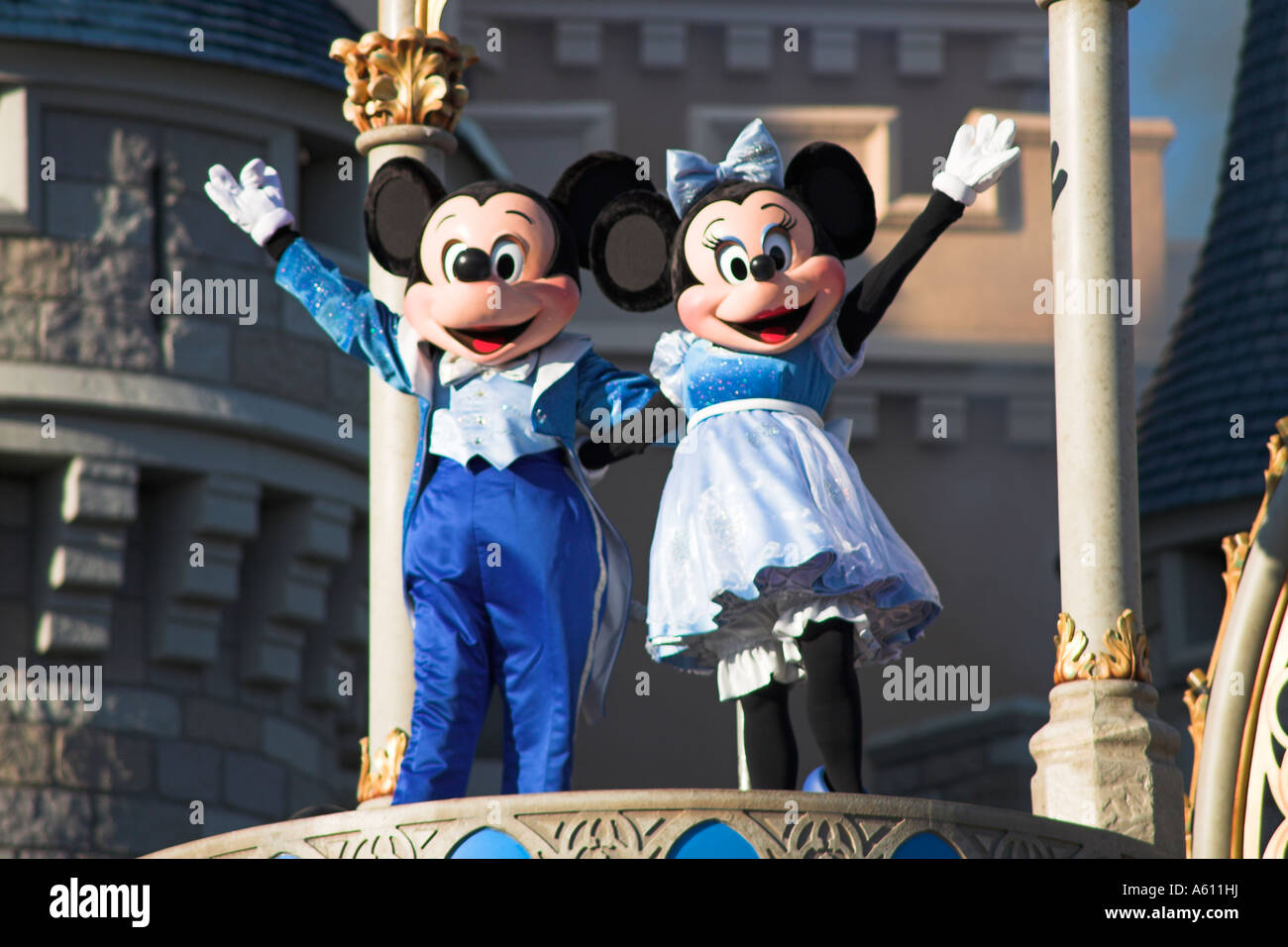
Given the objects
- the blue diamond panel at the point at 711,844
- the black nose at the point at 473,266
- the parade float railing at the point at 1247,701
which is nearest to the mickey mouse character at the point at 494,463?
the black nose at the point at 473,266

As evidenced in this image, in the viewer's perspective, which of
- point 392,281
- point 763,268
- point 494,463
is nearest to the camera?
point 763,268

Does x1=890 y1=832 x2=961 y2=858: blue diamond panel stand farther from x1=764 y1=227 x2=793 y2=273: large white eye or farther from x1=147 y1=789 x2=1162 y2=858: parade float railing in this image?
x1=764 y1=227 x2=793 y2=273: large white eye

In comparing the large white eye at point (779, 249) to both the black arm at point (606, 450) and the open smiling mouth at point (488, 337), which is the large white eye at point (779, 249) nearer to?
the black arm at point (606, 450)

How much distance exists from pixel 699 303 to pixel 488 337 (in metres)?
0.49

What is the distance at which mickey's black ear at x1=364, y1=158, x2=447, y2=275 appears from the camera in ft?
22.2

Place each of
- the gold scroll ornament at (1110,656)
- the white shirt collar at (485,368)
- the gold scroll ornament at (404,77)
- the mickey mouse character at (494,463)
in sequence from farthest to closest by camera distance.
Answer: the gold scroll ornament at (404,77), the white shirt collar at (485,368), the mickey mouse character at (494,463), the gold scroll ornament at (1110,656)

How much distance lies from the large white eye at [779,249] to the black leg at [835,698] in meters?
0.83

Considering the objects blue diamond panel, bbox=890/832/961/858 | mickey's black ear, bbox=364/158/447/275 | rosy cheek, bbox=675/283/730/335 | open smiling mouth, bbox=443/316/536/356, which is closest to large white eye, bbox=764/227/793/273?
rosy cheek, bbox=675/283/730/335

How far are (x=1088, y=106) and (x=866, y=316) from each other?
0.71 meters

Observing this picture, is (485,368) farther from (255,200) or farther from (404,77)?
(404,77)

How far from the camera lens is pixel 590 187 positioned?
6871 millimetres

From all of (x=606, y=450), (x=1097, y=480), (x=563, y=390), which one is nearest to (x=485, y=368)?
(x=563, y=390)

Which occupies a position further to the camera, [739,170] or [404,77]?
[404,77]

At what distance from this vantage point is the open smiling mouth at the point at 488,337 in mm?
6586
